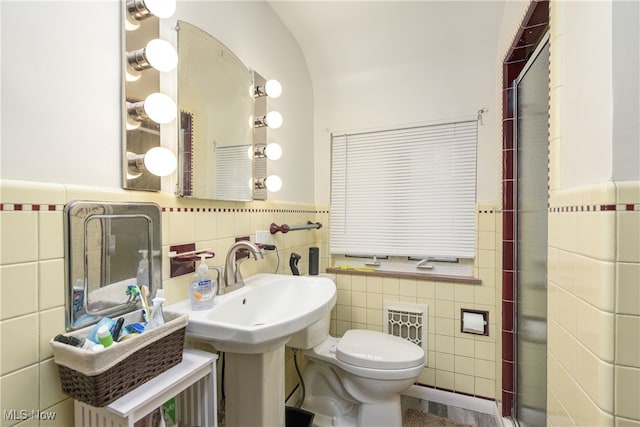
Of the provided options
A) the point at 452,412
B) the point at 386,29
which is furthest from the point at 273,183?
the point at 452,412

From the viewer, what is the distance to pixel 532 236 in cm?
127

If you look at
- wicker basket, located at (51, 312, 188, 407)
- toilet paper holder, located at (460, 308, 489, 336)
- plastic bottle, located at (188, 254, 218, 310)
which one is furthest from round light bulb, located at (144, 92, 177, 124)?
toilet paper holder, located at (460, 308, 489, 336)

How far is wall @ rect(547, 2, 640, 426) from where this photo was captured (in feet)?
1.97

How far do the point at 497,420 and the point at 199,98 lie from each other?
2.20 metres

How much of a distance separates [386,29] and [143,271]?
1.81m

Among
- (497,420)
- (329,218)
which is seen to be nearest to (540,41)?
(329,218)

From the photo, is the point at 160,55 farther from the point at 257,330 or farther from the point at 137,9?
the point at 257,330

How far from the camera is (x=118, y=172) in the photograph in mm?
831

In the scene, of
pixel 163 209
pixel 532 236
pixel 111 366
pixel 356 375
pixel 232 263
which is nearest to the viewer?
pixel 111 366

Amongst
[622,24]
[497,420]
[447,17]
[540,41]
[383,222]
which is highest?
[447,17]

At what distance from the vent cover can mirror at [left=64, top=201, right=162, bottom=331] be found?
1446 mm

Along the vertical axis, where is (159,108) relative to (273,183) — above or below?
above

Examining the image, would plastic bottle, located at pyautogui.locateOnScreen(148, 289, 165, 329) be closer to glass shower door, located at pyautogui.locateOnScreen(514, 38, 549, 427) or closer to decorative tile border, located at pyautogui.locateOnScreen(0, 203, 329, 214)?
decorative tile border, located at pyautogui.locateOnScreen(0, 203, 329, 214)

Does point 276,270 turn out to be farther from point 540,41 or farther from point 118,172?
point 540,41
